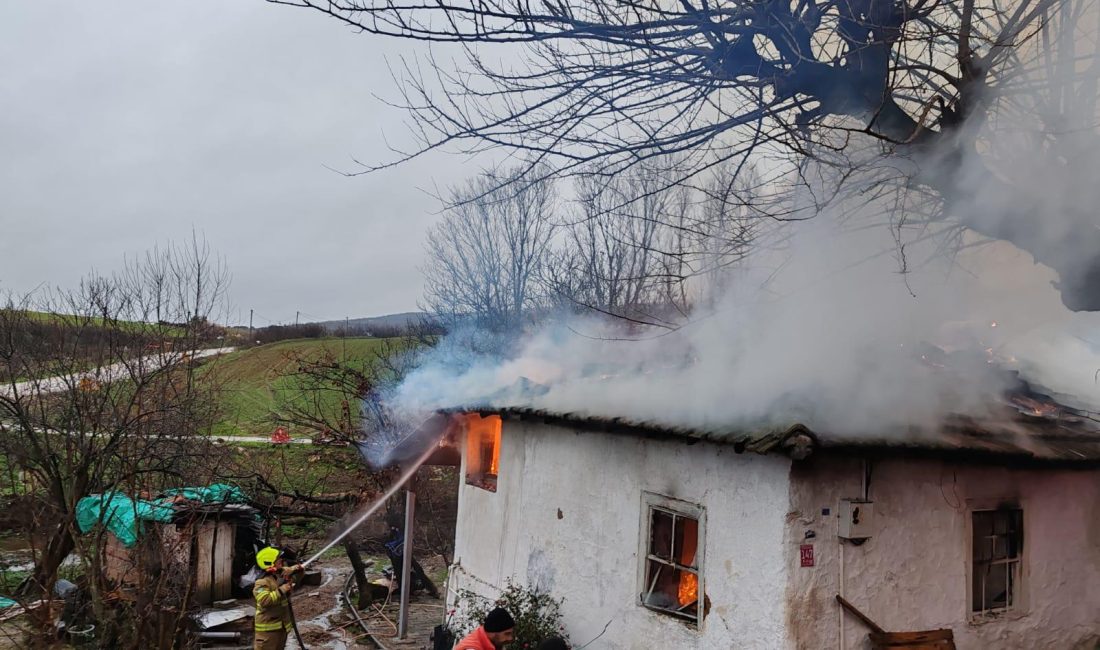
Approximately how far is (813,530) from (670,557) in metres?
1.81

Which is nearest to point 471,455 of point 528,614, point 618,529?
point 528,614

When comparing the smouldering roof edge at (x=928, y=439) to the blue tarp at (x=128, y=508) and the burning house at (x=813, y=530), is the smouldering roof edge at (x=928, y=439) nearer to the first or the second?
the burning house at (x=813, y=530)

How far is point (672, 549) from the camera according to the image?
25.7 feet

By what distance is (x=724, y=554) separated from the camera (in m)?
7.11

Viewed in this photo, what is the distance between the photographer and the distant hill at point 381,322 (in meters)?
29.0

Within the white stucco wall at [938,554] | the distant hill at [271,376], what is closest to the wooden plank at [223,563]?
the distant hill at [271,376]

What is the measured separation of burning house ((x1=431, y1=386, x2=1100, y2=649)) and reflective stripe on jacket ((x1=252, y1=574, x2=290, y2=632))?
324cm

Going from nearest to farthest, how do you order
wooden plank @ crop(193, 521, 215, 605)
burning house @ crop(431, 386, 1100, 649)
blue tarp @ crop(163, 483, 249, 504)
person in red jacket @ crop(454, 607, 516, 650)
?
1. person in red jacket @ crop(454, 607, 516, 650)
2. burning house @ crop(431, 386, 1100, 649)
3. blue tarp @ crop(163, 483, 249, 504)
4. wooden plank @ crop(193, 521, 215, 605)

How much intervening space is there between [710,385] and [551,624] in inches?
140

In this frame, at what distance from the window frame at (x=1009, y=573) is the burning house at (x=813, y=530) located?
21mm

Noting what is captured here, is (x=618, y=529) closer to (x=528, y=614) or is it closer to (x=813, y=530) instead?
(x=528, y=614)

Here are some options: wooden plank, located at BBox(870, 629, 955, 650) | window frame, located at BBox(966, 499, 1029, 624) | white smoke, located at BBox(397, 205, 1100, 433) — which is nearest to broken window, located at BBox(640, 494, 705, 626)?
white smoke, located at BBox(397, 205, 1100, 433)

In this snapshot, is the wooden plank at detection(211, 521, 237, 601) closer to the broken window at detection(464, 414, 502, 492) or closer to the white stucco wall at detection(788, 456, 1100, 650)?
the broken window at detection(464, 414, 502, 492)

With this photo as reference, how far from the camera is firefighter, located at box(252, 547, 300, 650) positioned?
9208 millimetres
